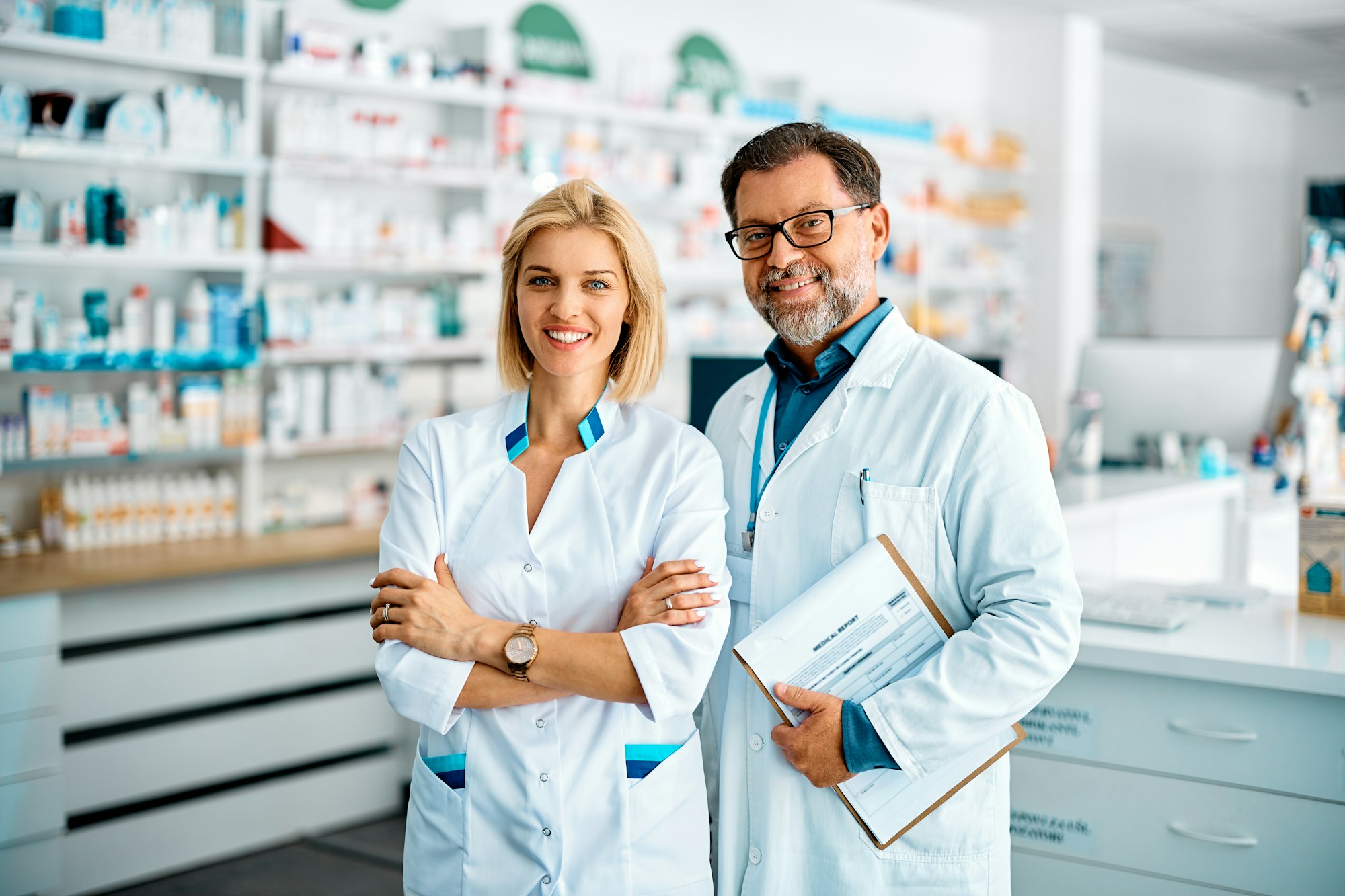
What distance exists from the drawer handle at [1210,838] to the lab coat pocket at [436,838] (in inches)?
52.6

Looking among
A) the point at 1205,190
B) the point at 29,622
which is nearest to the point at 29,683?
the point at 29,622

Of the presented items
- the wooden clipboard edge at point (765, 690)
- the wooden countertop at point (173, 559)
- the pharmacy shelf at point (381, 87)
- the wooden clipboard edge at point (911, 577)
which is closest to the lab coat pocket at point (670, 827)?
the wooden clipboard edge at point (765, 690)

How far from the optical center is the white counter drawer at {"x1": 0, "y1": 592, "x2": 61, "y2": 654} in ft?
10.4

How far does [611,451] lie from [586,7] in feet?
13.8

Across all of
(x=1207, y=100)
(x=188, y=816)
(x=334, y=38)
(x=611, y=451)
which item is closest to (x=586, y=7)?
(x=334, y=38)

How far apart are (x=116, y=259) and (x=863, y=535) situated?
2.91 metres

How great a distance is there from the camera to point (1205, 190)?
32.2 feet

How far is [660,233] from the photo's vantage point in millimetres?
5504

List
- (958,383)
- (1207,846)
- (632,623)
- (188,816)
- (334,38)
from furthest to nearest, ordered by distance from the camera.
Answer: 1. (334,38)
2. (188,816)
3. (1207,846)
4. (958,383)
5. (632,623)

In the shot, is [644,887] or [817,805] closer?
[644,887]

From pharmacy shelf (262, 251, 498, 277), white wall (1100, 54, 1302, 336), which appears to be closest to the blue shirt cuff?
pharmacy shelf (262, 251, 498, 277)

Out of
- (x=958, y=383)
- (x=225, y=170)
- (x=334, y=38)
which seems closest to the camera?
(x=958, y=383)

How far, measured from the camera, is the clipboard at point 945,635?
1.68m

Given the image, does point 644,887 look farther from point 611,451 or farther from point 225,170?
point 225,170
